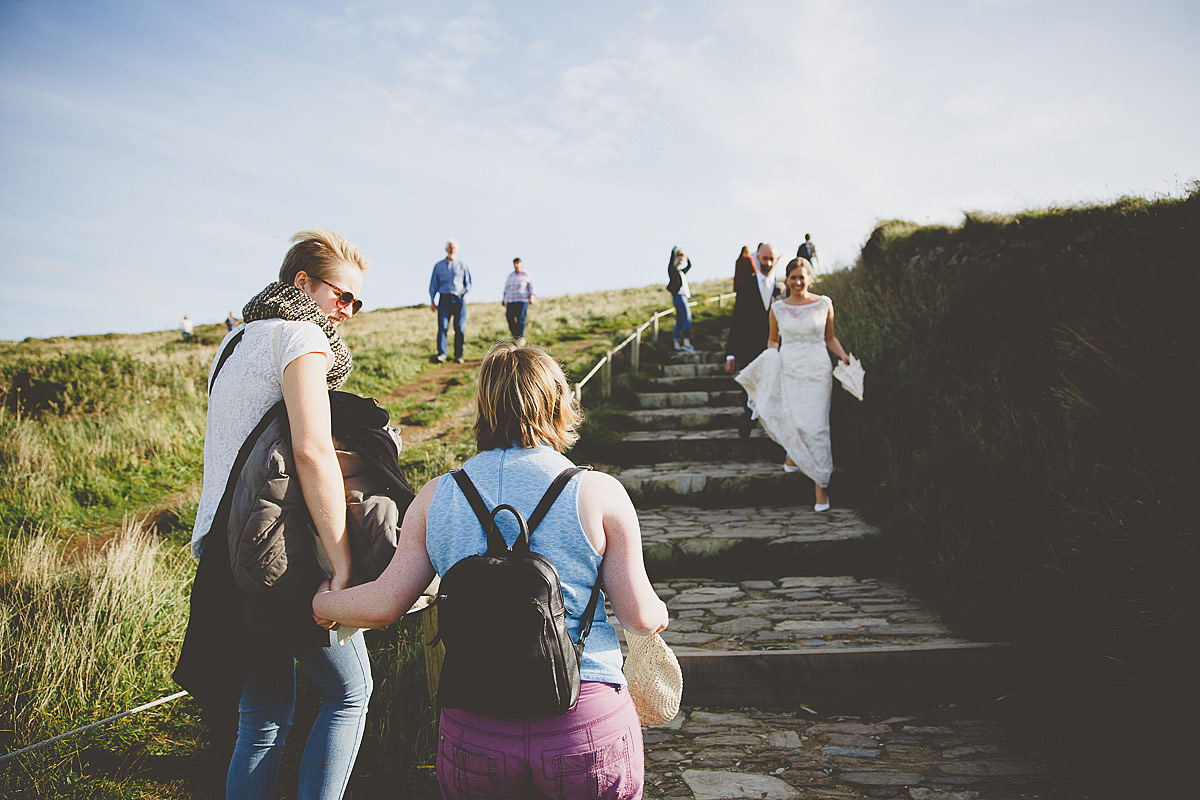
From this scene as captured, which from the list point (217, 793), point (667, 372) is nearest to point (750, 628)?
point (217, 793)

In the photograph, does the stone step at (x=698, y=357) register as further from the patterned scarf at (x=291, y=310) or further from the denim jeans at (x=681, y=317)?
the patterned scarf at (x=291, y=310)

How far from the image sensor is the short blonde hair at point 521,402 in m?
1.78

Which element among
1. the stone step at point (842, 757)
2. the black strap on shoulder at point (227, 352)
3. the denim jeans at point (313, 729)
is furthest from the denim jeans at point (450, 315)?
the denim jeans at point (313, 729)

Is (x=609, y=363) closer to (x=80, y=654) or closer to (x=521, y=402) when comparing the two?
(x=80, y=654)

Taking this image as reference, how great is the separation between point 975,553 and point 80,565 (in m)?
5.75

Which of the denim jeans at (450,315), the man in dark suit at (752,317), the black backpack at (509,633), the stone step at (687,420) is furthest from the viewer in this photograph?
the denim jeans at (450,315)

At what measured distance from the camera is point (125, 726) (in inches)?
130

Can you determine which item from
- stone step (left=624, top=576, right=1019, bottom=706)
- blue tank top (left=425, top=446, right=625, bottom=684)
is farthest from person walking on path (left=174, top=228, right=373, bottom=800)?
stone step (left=624, top=576, right=1019, bottom=706)

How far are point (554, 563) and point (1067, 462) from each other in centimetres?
382

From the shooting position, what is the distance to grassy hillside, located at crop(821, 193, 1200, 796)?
3.01 meters

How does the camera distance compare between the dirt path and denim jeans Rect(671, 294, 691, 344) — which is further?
denim jeans Rect(671, 294, 691, 344)

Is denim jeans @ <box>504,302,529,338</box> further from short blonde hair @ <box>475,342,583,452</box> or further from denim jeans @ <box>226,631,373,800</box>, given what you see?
short blonde hair @ <box>475,342,583,452</box>

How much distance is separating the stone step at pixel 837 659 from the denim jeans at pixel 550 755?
2402 millimetres

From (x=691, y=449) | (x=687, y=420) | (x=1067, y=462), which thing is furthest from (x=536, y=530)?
(x=687, y=420)
